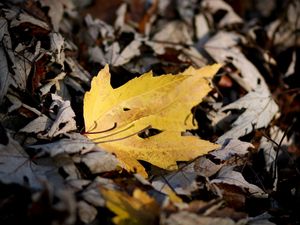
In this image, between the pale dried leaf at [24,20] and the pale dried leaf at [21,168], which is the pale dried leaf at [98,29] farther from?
the pale dried leaf at [21,168]

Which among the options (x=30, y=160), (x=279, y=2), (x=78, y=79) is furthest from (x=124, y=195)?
(x=279, y=2)

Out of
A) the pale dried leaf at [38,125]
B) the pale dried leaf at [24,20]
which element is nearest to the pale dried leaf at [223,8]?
the pale dried leaf at [24,20]

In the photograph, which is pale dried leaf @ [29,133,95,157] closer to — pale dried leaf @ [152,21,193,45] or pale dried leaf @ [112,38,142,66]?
pale dried leaf @ [112,38,142,66]

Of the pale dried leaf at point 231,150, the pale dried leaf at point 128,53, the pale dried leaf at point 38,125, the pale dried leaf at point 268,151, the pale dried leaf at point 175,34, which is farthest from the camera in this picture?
the pale dried leaf at point 175,34

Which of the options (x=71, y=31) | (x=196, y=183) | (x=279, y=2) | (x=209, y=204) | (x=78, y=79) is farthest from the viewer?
(x=279, y=2)

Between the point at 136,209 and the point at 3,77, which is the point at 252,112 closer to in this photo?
the point at 136,209

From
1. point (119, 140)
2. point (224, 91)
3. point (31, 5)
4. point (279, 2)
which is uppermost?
point (279, 2)

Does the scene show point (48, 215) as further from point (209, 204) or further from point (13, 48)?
point (13, 48)

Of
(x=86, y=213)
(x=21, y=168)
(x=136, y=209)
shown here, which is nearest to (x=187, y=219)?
(x=136, y=209)
